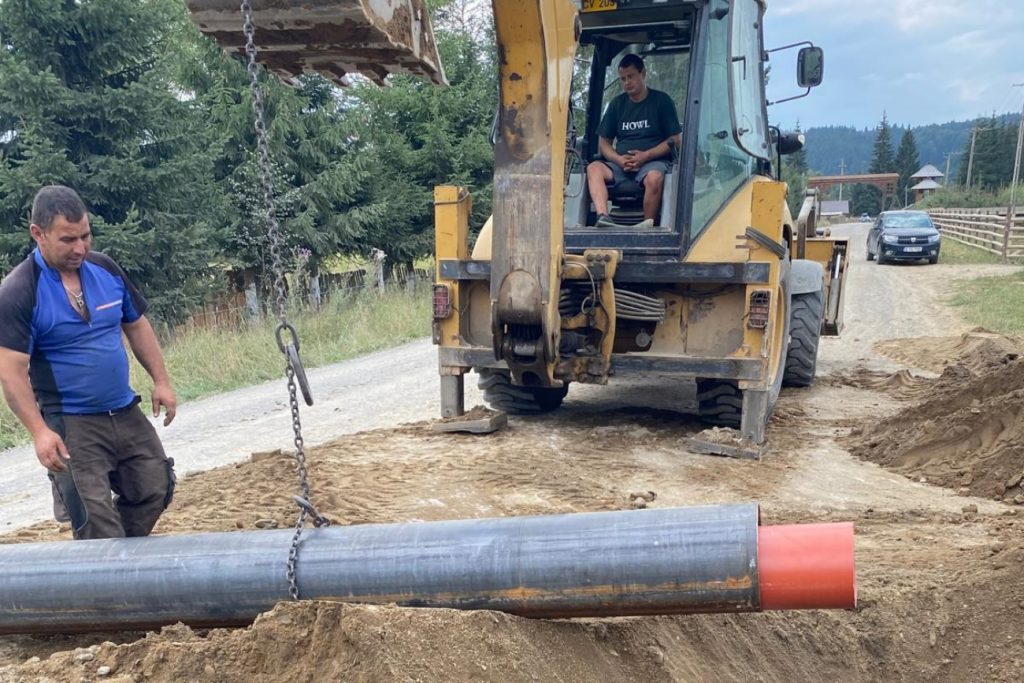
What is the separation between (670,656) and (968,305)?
13737 millimetres

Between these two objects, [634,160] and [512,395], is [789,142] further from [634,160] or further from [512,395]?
[512,395]

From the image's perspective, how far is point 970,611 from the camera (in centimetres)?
387

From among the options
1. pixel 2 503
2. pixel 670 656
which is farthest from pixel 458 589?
pixel 2 503

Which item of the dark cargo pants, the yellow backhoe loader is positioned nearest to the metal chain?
the dark cargo pants

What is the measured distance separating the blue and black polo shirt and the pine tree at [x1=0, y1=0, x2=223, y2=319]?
7.85 meters

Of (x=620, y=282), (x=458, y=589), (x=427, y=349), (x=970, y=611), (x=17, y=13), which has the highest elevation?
(x=17, y=13)

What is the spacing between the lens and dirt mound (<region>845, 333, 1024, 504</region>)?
564cm

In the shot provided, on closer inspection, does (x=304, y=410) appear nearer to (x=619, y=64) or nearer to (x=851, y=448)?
(x=619, y=64)

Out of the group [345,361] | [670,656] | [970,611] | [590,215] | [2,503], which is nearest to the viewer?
[670,656]

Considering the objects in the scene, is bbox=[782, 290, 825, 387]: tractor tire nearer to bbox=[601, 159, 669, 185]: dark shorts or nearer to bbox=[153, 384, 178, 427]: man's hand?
bbox=[601, 159, 669, 185]: dark shorts

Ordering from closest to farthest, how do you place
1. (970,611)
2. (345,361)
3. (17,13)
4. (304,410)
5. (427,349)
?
(970,611), (304,410), (17,13), (345,361), (427,349)

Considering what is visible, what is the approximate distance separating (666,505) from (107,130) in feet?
31.2

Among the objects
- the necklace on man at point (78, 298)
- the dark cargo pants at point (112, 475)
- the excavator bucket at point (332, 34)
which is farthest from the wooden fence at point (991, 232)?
the necklace on man at point (78, 298)

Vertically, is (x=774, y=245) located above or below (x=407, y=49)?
below
